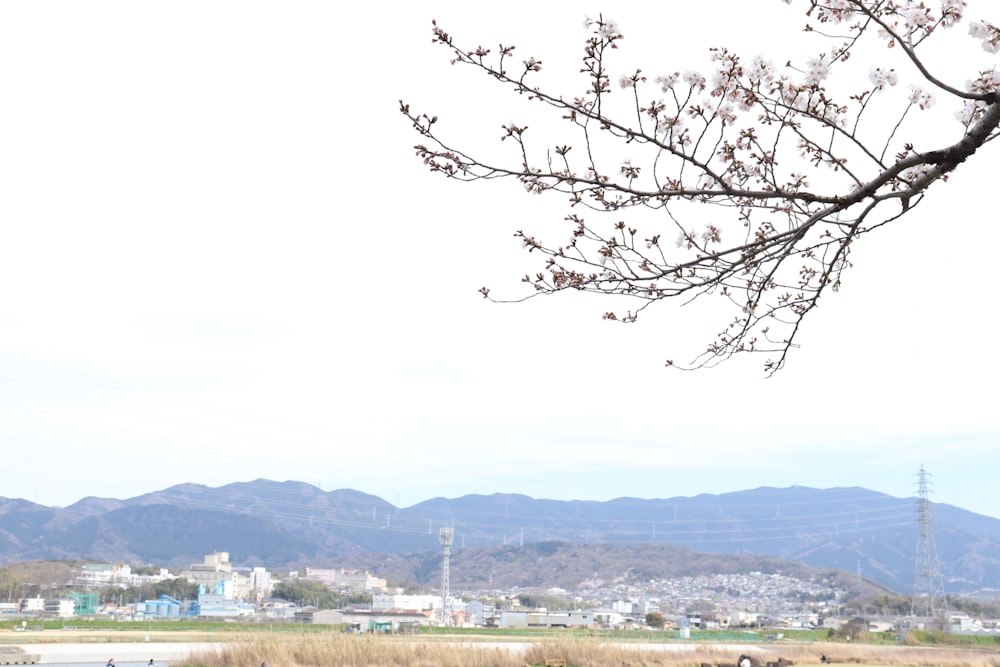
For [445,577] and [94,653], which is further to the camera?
[445,577]

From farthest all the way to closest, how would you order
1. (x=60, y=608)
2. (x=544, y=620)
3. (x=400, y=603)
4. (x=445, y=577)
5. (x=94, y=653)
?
(x=400, y=603), (x=60, y=608), (x=445, y=577), (x=544, y=620), (x=94, y=653)

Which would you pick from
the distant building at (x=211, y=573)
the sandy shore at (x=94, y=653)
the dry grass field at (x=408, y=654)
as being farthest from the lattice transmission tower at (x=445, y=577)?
the dry grass field at (x=408, y=654)

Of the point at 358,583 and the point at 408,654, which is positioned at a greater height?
the point at 408,654

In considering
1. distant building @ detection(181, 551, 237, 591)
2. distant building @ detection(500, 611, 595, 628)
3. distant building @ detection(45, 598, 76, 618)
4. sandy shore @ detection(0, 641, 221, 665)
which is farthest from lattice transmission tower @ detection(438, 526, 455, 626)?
distant building @ detection(181, 551, 237, 591)

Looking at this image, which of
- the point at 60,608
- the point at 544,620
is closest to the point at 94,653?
the point at 544,620

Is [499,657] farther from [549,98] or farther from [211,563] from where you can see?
[211,563]

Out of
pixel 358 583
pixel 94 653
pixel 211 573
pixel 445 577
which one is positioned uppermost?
pixel 94 653

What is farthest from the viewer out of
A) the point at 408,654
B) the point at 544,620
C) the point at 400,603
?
the point at 400,603

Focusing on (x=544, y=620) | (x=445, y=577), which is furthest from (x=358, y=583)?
(x=544, y=620)

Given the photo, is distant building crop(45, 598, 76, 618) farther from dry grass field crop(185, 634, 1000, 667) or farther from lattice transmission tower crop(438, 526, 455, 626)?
dry grass field crop(185, 634, 1000, 667)

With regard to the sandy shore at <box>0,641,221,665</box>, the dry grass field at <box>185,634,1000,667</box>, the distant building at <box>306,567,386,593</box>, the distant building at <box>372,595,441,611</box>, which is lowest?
the distant building at <box>306,567,386,593</box>

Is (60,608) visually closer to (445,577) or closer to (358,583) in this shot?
(445,577)

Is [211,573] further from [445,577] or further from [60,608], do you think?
[445,577]

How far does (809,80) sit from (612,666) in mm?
21162
